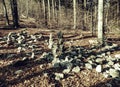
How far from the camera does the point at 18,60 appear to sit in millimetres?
10773

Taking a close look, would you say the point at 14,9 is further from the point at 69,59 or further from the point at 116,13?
the point at 116,13

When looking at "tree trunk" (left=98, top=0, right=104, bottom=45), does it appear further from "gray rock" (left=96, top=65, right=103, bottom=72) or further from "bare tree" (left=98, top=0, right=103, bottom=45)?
"gray rock" (left=96, top=65, right=103, bottom=72)

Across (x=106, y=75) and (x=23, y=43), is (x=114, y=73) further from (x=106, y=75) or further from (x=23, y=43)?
(x=23, y=43)

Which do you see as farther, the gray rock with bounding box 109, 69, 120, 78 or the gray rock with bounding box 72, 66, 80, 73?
the gray rock with bounding box 72, 66, 80, 73

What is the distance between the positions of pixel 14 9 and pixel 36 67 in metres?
12.9

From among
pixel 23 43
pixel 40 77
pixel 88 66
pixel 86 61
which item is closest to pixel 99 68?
pixel 88 66

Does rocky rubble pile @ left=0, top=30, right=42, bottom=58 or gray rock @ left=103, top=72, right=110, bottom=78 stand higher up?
rocky rubble pile @ left=0, top=30, right=42, bottom=58

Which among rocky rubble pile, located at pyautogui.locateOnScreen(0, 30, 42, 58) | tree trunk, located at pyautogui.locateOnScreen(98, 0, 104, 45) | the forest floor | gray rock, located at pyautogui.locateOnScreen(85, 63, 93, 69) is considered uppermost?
tree trunk, located at pyautogui.locateOnScreen(98, 0, 104, 45)

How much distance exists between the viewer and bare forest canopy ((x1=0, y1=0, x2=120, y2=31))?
91.3 ft

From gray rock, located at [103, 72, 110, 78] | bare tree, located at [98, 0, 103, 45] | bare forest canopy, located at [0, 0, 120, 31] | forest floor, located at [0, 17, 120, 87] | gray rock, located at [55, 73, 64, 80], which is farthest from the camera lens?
bare forest canopy, located at [0, 0, 120, 31]

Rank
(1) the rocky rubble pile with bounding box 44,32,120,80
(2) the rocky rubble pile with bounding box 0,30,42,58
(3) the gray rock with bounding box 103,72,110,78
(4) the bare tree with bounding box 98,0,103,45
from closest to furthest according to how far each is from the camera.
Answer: (3) the gray rock with bounding box 103,72,110,78, (1) the rocky rubble pile with bounding box 44,32,120,80, (2) the rocky rubble pile with bounding box 0,30,42,58, (4) the bare tree with bounding box 98,0,103,45

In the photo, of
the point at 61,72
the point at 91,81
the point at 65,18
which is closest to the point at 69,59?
the point at 61,72

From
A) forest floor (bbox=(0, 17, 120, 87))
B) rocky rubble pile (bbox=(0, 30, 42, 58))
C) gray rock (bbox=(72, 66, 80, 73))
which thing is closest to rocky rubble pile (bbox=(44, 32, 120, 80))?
gray rock (bbox=(72, 66, 80, 73))

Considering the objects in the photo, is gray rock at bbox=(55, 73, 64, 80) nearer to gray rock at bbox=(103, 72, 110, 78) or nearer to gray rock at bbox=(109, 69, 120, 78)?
gray rock at bbox=(103, 72, 110, 78)
